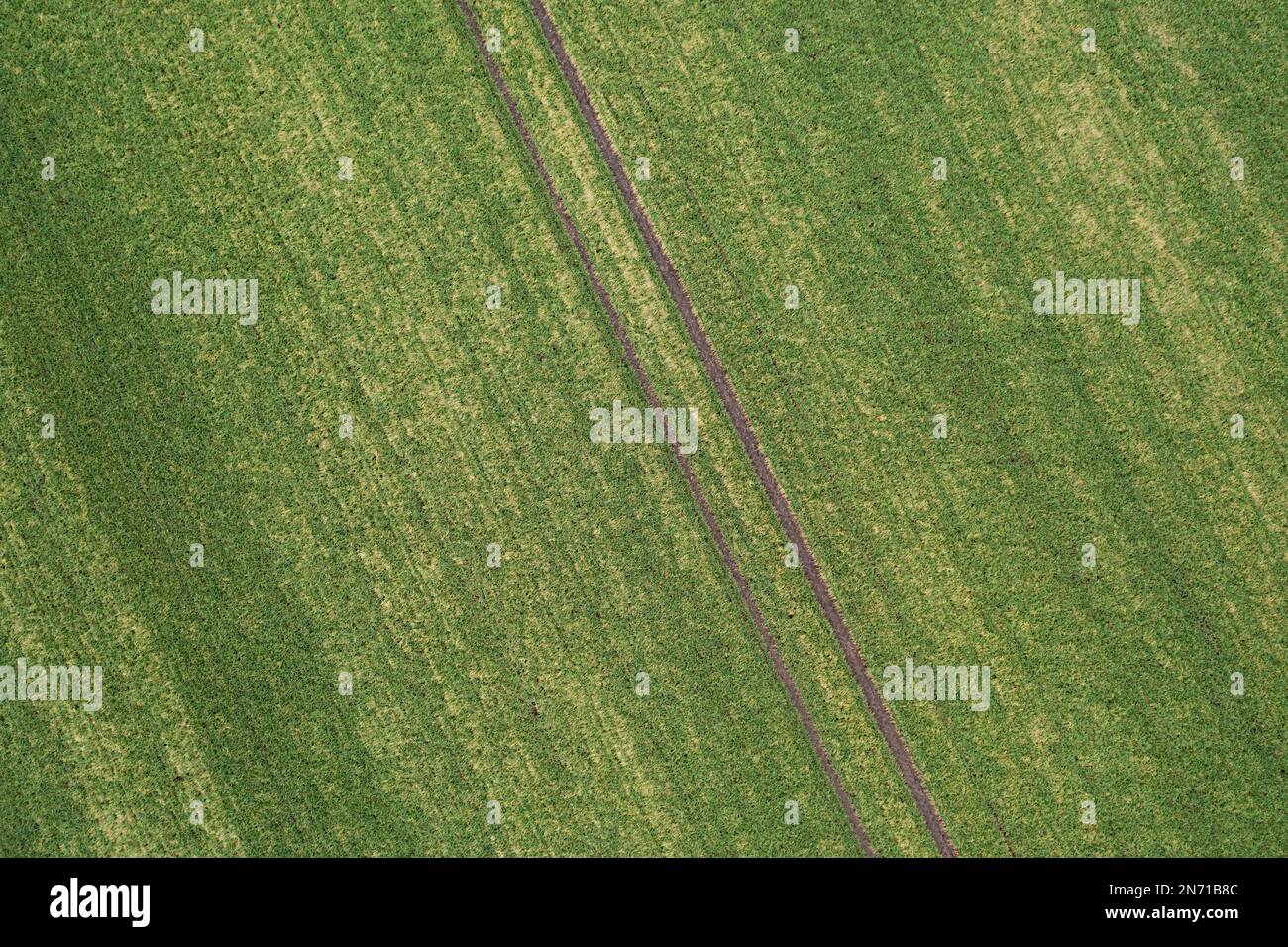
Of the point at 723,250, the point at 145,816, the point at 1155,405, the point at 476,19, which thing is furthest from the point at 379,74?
the point at 1155,405

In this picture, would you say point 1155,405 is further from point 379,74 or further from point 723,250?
point 379,74

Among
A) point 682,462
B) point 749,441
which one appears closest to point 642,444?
point 682,462

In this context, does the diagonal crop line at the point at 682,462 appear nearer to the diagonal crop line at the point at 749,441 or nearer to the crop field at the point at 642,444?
the crop field at the point at 642,444

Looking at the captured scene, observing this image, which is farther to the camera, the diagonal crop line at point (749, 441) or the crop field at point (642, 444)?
the diagonal crop line at point (749, 441)

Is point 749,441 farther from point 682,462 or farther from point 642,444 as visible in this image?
point 642,444

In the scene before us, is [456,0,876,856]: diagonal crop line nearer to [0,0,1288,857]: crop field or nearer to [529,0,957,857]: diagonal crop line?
[0,0,1288,857]: crop field

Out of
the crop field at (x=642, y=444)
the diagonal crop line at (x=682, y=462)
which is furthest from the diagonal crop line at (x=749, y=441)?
the diagonal crop line at (x=682, y=462)

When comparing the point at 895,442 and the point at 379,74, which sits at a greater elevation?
the point at 379,74
